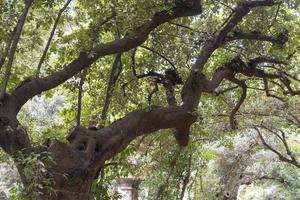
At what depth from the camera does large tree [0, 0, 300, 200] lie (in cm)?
395

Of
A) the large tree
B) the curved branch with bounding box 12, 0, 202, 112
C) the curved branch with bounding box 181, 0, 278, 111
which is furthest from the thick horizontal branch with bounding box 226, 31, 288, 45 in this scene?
the curved branch with bounding box 12, 0, 202, 112

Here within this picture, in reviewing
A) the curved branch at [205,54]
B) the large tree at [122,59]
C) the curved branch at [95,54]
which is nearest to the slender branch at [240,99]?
the large tree at [122,59]

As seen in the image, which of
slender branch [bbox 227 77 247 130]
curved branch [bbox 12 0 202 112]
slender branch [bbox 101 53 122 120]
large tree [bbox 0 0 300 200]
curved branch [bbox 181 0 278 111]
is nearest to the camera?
large tree [bbox 0 0 300 200]

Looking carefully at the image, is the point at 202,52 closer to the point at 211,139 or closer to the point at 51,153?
the point at 51,153

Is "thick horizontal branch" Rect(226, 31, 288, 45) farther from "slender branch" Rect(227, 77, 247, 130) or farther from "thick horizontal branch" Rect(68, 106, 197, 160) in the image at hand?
"thick horizontal branch" Rect(68, 106, 197, 160)

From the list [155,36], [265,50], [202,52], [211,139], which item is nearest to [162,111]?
[202,52]

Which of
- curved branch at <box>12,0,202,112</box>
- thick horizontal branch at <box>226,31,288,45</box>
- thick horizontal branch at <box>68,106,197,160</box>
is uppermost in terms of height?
thick horizontal branch at <box>226,31,288,45</box>

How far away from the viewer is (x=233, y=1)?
6.35 m

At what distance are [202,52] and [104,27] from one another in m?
1.26

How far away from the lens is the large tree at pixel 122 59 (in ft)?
13.0

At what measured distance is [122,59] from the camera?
21.8 feet

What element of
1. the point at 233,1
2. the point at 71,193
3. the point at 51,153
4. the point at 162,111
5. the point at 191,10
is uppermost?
the point at 233,1

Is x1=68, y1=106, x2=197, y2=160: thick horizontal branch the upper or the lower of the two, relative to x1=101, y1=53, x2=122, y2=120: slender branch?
lower

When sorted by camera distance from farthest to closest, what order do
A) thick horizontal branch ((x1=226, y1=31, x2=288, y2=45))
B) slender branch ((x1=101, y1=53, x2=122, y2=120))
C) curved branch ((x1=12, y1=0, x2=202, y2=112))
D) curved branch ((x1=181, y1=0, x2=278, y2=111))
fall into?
thick horizontal branch ((x1=226, y1=31, x2=288, y2=45)) < slender branch ((x1=101, y1=53, x2=122, y2=120)) < curved branch ((x1=181, y1=0, x2=278, y2=111)) < curved branch ((x1=12, y1=0, x2=202, y2=112))
